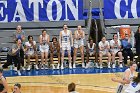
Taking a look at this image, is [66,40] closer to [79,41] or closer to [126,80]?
[79,41]

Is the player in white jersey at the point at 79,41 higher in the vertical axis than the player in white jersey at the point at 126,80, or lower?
higher

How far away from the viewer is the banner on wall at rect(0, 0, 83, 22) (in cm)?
1883

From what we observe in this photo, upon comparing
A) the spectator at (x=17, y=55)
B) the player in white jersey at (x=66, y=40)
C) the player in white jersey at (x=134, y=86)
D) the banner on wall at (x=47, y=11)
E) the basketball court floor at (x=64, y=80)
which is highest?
the banner on wall at (x=47, y=11)

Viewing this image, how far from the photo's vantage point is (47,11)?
1897 cm

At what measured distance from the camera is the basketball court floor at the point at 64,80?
1286cm

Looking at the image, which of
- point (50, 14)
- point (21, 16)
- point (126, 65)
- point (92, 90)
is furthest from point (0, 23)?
point (92, 90)

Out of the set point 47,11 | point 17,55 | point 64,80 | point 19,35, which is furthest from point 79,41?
point 47,11

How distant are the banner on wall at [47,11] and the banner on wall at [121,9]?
3.96 ft

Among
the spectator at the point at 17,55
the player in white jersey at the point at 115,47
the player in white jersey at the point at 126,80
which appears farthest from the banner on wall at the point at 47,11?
the player in white jersey at the point at 126,80

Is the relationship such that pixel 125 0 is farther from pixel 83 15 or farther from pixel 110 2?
pixel 83 15

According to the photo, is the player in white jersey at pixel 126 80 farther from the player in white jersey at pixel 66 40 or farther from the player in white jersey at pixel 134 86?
the player in white jersey at pixel 66 40

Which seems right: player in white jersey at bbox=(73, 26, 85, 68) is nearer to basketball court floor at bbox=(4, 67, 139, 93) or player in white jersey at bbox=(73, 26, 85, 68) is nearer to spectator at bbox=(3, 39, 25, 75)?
basketball court floor at bbox=(4, 67, 139, 93)

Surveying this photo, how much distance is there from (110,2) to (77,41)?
11.1ft

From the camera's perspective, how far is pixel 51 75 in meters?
15.2
